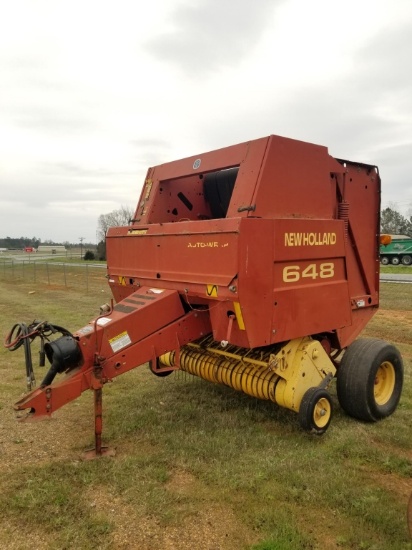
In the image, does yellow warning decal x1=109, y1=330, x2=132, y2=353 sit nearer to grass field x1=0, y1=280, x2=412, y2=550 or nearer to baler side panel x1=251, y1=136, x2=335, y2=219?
grass field x1=0, y1=280, x2=412, y2=550

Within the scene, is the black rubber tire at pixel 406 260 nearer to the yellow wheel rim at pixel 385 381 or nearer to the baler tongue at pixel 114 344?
the yellow wheel rim at pixel 385 381

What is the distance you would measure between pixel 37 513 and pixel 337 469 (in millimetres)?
2208

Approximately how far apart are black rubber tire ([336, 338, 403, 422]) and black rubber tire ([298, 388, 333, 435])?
1.44 feet

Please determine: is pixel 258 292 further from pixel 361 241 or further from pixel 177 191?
pixel 177 191

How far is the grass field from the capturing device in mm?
2816

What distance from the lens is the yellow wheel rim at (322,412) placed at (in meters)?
4.02

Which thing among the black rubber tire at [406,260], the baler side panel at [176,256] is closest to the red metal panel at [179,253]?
the baler side panel at [176,256]

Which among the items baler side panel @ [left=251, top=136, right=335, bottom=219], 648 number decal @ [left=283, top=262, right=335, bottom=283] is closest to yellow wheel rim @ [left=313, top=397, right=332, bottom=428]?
648 number decal @ [left=283, top=262, right=335, bottom=283]

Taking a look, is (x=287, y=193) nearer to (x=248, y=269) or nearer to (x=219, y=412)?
(x=248, y=269)

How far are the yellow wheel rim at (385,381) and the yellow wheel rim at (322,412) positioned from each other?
965 millimetres

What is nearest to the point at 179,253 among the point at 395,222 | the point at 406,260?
the point at 406,260

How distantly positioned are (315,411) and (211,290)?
1450 mm

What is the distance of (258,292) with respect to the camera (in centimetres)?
361

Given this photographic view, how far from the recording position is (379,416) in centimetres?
453
